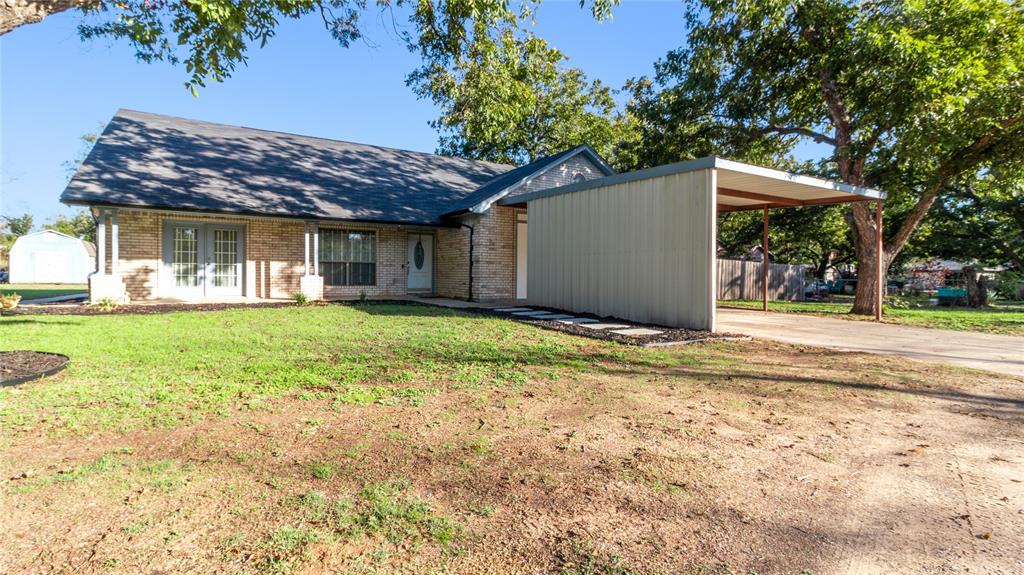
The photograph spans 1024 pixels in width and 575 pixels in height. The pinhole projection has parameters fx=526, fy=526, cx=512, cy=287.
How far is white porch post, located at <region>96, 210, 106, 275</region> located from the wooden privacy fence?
2037 centimetres

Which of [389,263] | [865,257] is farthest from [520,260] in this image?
[865,257]

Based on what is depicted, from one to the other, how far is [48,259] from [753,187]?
41041 millimetres

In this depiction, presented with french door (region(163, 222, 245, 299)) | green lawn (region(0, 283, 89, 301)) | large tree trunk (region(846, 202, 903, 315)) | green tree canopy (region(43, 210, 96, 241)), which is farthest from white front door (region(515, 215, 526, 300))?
green tree canopy (region(43, 210, 96, 241))

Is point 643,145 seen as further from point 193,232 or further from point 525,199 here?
point 193,232

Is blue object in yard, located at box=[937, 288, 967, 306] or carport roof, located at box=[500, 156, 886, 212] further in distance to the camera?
blue object in yard, located at box=[937, 288, 967, 306]

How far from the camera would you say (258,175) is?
1555 centimetres

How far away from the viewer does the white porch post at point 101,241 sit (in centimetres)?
1205

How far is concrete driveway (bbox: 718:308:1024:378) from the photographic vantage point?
7176mm

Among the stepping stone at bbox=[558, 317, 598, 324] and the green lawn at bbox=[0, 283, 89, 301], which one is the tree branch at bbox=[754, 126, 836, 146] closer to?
the stepping stone at bbox=[558, 317, 598, 324]

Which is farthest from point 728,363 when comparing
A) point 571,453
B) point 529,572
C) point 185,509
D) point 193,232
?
point 193,232

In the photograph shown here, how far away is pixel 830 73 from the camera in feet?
44.4

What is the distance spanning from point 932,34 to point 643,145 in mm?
7852

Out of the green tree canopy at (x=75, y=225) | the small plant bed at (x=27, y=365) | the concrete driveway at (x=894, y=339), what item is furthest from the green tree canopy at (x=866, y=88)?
the green tree canopy at (x=75, y=225)

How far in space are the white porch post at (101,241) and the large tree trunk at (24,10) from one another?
908 centimetres
